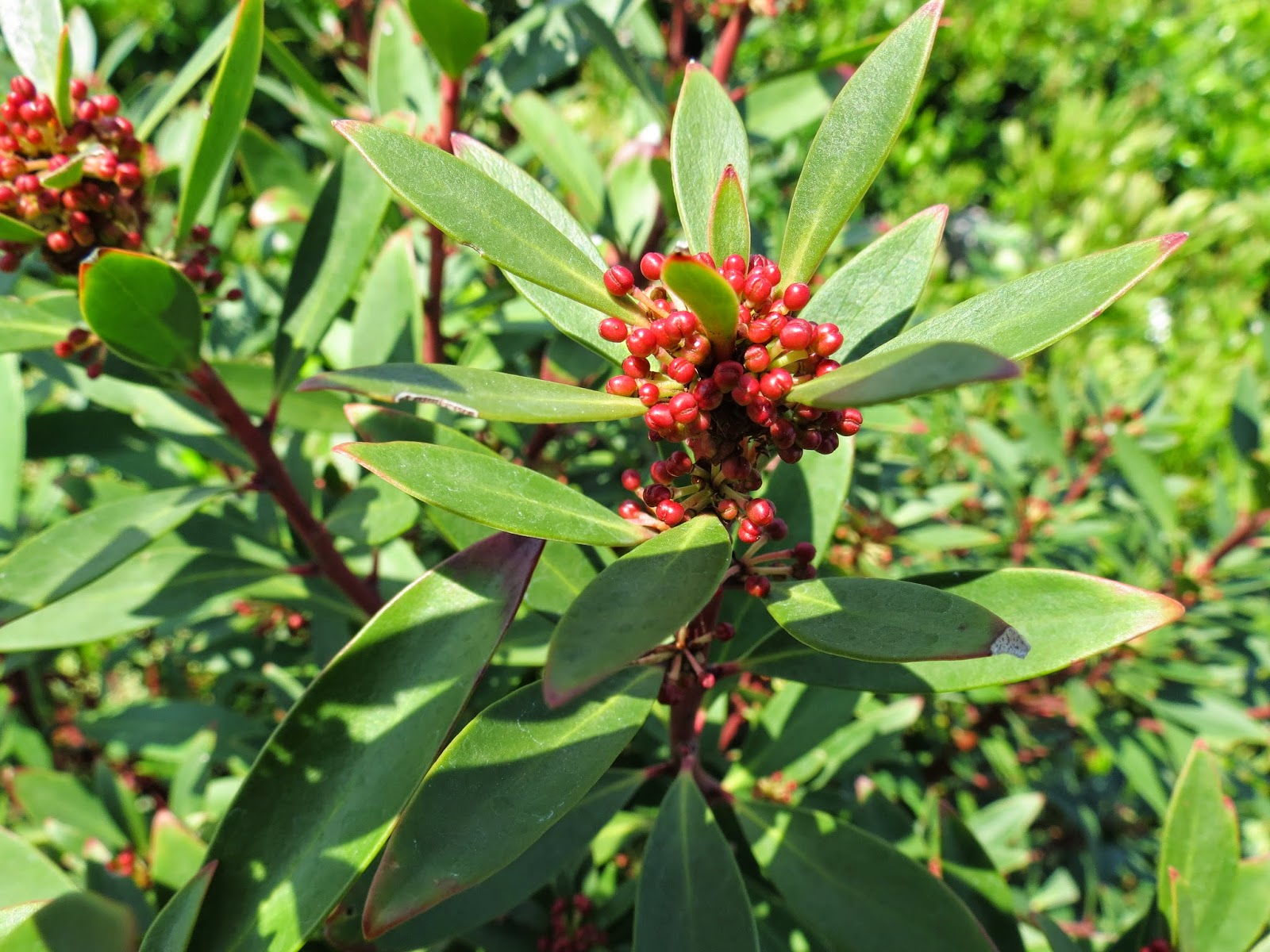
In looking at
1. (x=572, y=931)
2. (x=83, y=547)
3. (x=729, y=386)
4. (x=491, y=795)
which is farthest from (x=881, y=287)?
(x=572, y=931)

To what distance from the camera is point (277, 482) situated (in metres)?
1.21

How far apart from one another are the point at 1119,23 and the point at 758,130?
8.87 meters

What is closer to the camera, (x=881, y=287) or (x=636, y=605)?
(x=636, y=605)

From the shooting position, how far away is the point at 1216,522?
7.25ft

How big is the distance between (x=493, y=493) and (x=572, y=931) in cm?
110

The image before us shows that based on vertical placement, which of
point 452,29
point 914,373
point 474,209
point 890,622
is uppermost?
point 452,29

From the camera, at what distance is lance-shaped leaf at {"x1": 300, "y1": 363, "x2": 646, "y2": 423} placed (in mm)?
618

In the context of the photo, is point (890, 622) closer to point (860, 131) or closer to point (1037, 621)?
point (1037, 621)

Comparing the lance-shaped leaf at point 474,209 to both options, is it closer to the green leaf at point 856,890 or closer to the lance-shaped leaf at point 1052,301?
the lance-shaped leaf at point 1052,301

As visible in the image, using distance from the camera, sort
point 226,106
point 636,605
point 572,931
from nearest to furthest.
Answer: point 636,605 → point 226,106 → point 572,931

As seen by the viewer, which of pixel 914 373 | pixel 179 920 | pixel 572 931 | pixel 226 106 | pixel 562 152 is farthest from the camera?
pixel 562 152

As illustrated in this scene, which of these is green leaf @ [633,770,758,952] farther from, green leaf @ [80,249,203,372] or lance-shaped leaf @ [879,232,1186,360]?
green leaf @ [80,249,203,372]

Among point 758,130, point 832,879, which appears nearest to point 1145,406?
point 758,130

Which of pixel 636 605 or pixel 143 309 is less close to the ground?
pixel 143 309
